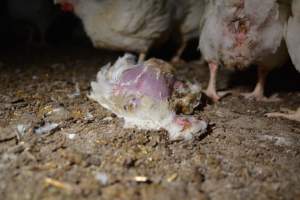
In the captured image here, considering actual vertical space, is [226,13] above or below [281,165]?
above

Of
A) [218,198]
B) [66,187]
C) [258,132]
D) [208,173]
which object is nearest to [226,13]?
[258,132]

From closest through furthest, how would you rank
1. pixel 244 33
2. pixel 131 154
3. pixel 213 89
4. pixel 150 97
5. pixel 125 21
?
1. pixel 131 154
2. pixel 150 97
3. pixel 244 33
4. pixel 213 89
5. pixel 125 21

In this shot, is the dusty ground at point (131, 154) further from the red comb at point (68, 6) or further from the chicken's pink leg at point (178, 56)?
the chicken's pink leg at point (178, 56)

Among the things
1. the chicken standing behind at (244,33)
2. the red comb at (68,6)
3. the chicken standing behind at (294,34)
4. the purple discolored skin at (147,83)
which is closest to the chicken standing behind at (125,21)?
the red comb at (68,6)

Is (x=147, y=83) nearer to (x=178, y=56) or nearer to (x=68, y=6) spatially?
(x=68, y=6)

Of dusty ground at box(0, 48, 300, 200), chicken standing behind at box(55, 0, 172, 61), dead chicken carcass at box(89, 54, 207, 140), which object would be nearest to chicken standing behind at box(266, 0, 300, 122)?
dusty ground at box(0, 48, 300, 200)

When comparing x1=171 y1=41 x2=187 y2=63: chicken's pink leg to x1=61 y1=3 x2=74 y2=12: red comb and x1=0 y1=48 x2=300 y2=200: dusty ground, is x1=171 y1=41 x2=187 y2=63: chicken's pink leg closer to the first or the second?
x1=61 y1=3 x2=74 y2=12: red comb

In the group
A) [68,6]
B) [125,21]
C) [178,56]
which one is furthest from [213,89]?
[68,6]

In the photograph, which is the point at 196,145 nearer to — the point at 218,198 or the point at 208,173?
the point at 208,173
